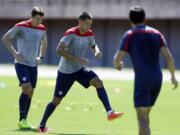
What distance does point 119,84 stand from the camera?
32844 mm

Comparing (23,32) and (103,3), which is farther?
(103,3)

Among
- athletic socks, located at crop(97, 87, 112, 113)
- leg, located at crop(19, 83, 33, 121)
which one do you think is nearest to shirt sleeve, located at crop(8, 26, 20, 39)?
leg, located at crop(19, 83, 33, 121)

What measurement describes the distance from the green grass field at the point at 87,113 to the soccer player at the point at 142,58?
3644 mm

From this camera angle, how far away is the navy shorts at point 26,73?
1608 cm

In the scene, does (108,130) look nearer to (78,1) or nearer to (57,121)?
(57,121)

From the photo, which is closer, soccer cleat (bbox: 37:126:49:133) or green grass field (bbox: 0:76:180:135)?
soccer cleat (bbox: 37:126:49:133)

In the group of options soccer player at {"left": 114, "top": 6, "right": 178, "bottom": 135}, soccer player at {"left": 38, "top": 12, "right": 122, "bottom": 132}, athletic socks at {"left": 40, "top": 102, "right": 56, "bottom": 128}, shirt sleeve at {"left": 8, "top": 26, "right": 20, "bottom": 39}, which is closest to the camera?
soccer player at {"left": 114, "top": 6, "right": 178, "bottom": 135}

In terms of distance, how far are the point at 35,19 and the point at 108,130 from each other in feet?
8.09

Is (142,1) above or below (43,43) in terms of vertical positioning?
below

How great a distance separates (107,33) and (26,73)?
A: 4129cm

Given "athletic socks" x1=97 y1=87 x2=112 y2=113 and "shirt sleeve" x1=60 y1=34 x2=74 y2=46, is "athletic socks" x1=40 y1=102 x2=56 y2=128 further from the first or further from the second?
"shirt sleeve" x1=60 y1=34 x2=74 y2=46

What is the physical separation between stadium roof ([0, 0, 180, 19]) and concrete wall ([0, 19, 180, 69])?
141cm

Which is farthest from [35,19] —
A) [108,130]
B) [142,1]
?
[142,1]

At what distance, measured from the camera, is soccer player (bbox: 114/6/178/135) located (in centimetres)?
1165
